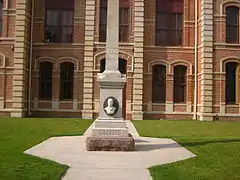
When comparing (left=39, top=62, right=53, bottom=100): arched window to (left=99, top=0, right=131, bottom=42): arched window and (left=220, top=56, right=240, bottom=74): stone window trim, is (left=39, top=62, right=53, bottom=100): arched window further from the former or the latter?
(left=220, top=56, right=240, bottom=74): stone window trim

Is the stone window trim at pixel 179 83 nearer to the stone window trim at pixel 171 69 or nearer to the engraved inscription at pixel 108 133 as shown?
the stone window trim at pixel 171 69

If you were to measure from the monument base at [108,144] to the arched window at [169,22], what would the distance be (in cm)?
1843

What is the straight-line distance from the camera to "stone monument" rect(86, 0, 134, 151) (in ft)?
40.0

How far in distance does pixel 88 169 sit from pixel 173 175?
192 centimetres

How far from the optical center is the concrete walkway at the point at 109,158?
8.55m

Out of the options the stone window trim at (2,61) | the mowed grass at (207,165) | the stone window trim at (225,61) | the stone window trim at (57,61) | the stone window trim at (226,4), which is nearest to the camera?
the mowed grass at (207,165)

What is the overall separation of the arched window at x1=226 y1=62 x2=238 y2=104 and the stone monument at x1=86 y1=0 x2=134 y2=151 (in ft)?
57.0

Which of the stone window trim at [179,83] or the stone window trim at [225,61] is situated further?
the stone window trim at [179,83]

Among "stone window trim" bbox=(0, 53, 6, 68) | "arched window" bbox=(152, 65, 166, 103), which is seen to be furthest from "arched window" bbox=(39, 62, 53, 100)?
"arched window" bbox=(152, 65, 166, 103)

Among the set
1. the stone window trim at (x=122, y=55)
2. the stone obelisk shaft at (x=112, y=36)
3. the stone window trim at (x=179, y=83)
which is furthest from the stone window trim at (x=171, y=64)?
the stone obelisk shaft at (x=112, y=36)

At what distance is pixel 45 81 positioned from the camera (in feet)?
96.7

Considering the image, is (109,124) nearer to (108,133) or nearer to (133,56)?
(108,133)

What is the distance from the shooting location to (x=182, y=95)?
96.8ft

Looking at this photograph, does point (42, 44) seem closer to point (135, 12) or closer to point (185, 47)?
point (135, 12)
